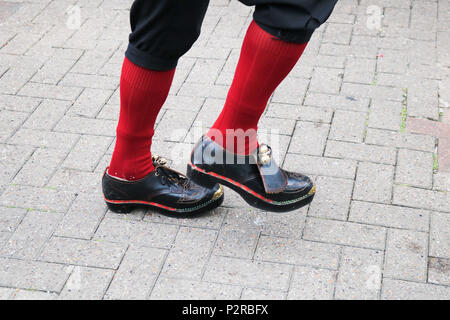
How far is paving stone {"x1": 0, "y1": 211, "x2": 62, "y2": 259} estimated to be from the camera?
7.43ft

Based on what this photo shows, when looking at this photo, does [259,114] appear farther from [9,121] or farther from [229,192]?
[9,121]

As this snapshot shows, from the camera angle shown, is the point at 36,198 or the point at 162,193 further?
the point at 36,198

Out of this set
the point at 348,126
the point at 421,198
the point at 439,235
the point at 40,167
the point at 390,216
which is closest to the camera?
the point at 439,235

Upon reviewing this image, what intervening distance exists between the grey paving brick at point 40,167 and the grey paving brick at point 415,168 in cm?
153

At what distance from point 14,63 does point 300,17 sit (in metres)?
2.33

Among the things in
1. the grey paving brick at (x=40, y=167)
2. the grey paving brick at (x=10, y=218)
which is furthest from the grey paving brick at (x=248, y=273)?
the grey paving brick at (x=40, y=167)

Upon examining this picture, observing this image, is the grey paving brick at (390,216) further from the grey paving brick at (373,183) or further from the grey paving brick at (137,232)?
the grey paving brick at (137,232)

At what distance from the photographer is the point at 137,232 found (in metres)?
2.38

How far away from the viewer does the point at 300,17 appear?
1921mm

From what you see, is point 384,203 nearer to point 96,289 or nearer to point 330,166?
point 330,166

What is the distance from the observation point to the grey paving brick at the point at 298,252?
88.2 inches

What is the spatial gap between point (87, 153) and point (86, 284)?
2.94ft

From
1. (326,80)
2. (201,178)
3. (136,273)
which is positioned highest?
(201,178)

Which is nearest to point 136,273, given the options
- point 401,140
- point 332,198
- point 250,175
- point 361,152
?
point 250,175
